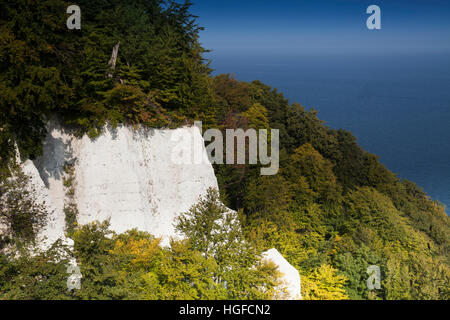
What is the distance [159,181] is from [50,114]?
8.34 metres

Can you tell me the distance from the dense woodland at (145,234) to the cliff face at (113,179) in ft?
3.12

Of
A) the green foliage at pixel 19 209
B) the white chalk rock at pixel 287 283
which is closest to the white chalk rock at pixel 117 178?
the green foliage at pixel 19 209

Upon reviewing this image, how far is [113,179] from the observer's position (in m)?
21.6

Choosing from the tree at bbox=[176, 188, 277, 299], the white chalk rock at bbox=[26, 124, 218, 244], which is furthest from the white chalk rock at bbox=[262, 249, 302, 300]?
the white chalk rock at bbox=[26, 124, 218, 244]

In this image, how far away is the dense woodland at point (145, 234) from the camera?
14961 mm

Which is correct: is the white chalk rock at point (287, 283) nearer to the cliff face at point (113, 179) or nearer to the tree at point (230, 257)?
the cliff face at point (113, 179)

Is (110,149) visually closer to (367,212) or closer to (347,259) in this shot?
(347,259)

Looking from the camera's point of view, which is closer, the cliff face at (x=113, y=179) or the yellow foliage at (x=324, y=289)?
the yellow foliage at (x=324, y=289)

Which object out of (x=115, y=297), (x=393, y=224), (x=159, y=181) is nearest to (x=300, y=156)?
(x=393, y=224)

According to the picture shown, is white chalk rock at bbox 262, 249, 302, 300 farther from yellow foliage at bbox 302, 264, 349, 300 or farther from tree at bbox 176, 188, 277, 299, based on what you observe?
yellow foliage at bbox 302, 264, 349, 300

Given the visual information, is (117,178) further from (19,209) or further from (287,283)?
(287,283)

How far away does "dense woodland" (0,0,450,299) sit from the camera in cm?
1496

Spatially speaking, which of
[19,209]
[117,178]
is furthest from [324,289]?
[19,209]

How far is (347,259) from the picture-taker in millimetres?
23578
